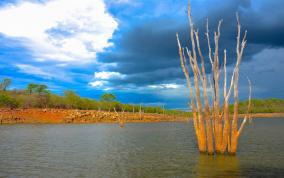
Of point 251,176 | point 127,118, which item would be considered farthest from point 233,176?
point 127,118

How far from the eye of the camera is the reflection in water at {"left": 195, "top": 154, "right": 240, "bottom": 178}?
63.4ft

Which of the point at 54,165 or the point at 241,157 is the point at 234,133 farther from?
the point at 54,165

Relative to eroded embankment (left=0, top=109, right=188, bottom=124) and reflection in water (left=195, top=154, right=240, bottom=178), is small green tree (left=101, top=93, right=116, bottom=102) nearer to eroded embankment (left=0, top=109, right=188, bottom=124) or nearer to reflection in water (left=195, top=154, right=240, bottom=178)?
eroded embankment (left=0, top=109, right=188, bottom=124)

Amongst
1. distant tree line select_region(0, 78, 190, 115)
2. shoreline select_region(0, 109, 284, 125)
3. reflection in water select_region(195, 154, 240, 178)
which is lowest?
reflection in water select_region(195, 154, 240, 178)

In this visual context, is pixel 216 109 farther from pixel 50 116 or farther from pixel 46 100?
pixel 46 100

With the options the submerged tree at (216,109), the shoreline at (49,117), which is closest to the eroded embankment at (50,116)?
the shoreline at (49,117)

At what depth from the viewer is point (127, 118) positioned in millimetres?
118125

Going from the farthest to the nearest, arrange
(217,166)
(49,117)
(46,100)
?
(46,100), (49,117), (217,166)

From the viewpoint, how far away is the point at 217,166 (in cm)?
2173

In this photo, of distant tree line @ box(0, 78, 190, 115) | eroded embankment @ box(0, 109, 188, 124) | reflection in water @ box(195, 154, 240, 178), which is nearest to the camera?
reflection in water @ box(195, 154, 240, 178)

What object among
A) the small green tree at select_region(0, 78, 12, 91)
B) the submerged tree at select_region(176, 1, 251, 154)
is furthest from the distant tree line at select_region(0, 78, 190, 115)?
the submerged tree at select_region(176, 1, 251, 154)

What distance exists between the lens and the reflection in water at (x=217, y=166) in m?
19.3

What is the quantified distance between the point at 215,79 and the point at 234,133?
4508 mm

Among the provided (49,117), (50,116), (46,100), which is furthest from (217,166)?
(46,100)
